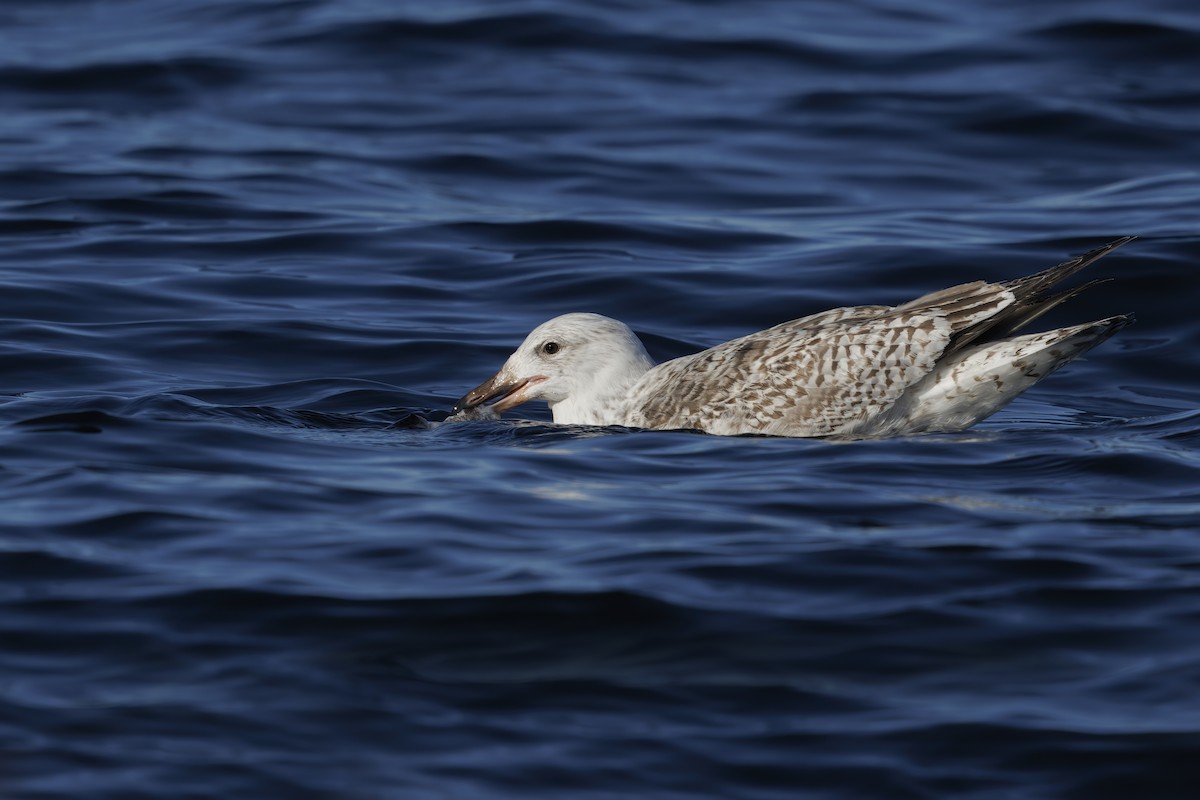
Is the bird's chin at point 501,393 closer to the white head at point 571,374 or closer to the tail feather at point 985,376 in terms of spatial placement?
the white head at point 571,374

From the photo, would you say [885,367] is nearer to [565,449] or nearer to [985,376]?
[985,376]

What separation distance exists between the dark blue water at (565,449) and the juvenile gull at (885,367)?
1.03ft

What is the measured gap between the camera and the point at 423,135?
679 inches

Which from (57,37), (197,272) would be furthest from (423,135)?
(57,37)

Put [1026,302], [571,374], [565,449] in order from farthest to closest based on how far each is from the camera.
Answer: [571,374], [565,449], [1026,302]

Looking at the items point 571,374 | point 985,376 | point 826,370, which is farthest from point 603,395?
point 985,376

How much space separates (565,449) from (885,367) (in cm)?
157

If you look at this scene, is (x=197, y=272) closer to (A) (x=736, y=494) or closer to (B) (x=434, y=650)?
(A) (x=736, y=494)

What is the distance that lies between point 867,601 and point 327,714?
6.37 ft

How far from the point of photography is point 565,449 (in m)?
9.00

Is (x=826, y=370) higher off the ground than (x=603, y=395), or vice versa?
(x=826, y=370)

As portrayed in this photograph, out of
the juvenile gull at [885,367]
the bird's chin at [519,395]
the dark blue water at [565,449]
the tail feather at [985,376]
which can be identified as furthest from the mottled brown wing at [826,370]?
the bird's chin at [519,395]

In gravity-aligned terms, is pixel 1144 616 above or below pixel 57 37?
below

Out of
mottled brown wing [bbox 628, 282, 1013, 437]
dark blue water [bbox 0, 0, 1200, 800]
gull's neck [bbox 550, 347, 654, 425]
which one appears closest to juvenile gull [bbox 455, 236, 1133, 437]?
mottled brown wing [bbox 628, 282, 1013, 437]
